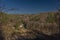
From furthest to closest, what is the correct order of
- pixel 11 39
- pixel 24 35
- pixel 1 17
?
pixel 1 17, pixel 24 35, pixel 11 39

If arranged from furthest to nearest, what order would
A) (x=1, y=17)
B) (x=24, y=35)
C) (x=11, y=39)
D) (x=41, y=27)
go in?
1. (x=41, y=27)
2. (x=1, y=17)
3. (x=24, y=35)
4. (x=11, y=39)

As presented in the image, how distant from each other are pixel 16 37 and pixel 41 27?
2.96 meters

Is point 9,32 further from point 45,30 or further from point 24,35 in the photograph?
point 45,30

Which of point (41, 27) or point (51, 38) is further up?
point (51, 38)

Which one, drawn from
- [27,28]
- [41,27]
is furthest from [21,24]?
[41,27]

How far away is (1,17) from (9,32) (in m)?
1.75

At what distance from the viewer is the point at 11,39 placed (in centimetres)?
876

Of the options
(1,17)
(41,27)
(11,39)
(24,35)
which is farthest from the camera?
(41,27)

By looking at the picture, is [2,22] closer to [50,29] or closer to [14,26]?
[14,26]

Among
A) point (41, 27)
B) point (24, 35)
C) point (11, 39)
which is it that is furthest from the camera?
point (41, 27)

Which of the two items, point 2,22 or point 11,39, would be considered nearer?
point 11,39

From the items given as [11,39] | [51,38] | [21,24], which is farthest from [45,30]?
[11,39]

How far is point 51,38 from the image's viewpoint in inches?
364

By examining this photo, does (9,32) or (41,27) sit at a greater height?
(9,32)
